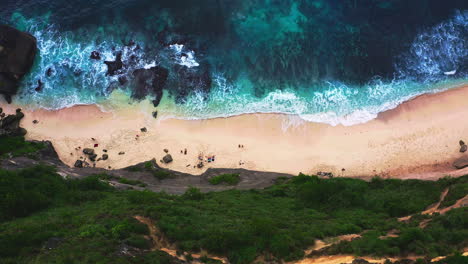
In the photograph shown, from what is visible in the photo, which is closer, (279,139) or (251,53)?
(279,139)

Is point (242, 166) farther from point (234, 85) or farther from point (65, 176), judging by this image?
point (65, 176)

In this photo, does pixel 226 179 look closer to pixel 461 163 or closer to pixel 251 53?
pixel 251 53

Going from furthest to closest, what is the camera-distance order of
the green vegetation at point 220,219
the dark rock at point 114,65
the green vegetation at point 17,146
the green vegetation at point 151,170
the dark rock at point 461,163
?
the dark rock at point 114,65 < the green vegetation at point 17,146 < the dark rock at point 461,163 < the green vegetation at point 151,170 < the green vegetation at point 220,219

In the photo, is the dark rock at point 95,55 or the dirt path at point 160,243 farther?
the dark rock at point 95,55

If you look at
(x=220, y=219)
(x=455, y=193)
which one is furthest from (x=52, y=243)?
(x=455, y=193)

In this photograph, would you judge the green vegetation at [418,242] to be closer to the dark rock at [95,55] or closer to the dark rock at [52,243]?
the dark rock at [52,243]

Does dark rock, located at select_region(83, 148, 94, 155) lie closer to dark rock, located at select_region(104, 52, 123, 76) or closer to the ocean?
the ocean

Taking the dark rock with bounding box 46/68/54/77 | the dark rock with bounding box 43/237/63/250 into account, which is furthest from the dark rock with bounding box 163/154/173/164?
the dark rock with bounding box 46/68/54/77

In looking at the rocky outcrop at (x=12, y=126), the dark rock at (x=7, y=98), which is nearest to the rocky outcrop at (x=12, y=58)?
the dark rock at (x=7, y=98)
